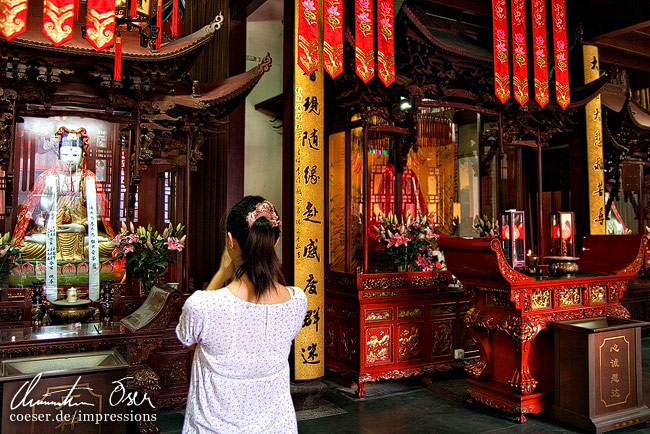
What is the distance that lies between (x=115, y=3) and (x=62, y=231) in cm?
202

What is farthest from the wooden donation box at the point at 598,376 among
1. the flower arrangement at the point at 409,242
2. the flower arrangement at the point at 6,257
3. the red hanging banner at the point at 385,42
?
the flower arrangement at the point at 6,257

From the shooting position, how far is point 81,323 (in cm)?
367

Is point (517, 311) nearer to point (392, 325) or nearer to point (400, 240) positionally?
point (392, 325)

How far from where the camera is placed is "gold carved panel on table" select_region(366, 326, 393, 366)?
4586 millimetres

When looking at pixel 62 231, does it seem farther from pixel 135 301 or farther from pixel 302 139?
pixel 302 139

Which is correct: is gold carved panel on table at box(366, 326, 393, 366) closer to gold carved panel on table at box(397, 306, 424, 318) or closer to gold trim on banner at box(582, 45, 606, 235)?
gold carved panel on table at box(397, 306, 424, 318)

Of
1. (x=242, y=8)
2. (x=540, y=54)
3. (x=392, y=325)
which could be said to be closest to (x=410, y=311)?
(x=392, y=325)

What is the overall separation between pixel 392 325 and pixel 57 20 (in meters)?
3.57

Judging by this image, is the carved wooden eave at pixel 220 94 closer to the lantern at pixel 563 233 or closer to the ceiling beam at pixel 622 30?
the lantern at pixel 563 233

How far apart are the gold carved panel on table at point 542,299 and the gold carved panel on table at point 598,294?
20.2 inches

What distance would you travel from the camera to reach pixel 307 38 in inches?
169

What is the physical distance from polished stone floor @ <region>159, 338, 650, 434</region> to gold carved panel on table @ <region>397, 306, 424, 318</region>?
655 millimetres

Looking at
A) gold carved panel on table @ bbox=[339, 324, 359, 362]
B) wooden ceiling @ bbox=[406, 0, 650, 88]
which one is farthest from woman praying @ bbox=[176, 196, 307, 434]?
wooden ceiling @ bbox=[406, 0, 650, 88]

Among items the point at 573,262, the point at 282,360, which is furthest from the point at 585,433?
the point at 282,360
